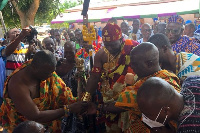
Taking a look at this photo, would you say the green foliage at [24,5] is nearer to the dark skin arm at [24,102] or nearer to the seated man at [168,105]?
the dark skin arm at [24,102]

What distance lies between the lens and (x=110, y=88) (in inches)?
131

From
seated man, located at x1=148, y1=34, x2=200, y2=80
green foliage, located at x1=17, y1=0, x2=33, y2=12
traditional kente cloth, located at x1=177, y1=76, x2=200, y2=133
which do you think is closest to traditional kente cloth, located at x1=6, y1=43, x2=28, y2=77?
seated man, located at x1=148, y1=34, x2=200, y2=80

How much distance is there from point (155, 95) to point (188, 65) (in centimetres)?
123

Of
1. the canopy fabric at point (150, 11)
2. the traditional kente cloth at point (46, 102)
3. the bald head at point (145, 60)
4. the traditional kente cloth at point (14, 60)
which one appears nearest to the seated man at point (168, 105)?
the bald head at point (145, 60)

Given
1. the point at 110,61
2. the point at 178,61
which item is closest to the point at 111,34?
the point at 110,61

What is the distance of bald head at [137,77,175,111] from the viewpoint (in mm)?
Result: 1518

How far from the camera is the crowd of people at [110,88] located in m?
1.59

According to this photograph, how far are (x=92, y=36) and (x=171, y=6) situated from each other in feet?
24.5

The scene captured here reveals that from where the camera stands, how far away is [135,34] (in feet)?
24.0

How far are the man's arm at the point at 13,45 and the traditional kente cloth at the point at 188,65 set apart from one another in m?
2.26

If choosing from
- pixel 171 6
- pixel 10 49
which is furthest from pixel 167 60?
pixel 171 6

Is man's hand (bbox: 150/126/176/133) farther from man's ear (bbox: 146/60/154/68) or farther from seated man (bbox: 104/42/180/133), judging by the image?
man's ear (bbox: 146/60/154/68)

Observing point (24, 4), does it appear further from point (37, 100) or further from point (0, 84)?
point (37, 100)

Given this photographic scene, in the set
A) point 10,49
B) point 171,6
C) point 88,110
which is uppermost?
point 171,6
